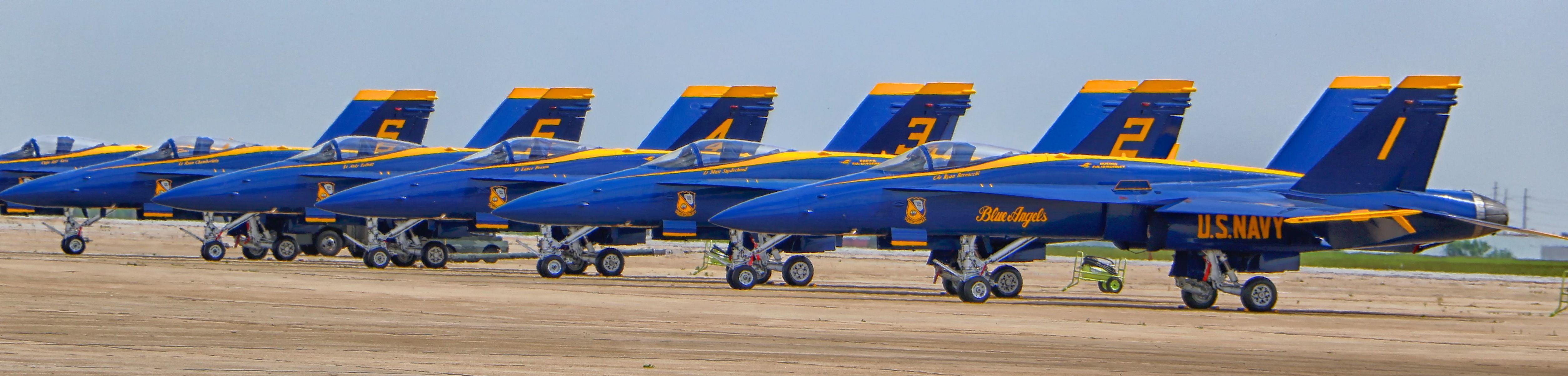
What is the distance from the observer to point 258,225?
2939 centimetres

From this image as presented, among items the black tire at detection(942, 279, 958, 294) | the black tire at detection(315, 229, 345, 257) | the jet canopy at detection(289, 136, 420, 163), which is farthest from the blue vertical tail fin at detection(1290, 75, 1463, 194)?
the black tire at detection(315, 229, 345, 257)

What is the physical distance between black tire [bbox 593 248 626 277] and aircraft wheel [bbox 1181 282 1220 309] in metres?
10.1

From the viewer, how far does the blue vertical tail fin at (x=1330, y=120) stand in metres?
22.3

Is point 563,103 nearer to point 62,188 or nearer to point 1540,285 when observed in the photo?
point 62,188

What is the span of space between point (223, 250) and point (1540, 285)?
2707 centimetres

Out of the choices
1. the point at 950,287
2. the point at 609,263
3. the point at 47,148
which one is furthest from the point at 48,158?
the point at 950,287

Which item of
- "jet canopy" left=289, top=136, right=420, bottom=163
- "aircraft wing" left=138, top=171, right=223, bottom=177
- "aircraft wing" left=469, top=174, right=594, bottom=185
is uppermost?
"jet canopy" left=289, top=136, right=420, bottom=163

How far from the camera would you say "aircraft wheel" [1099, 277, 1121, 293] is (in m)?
24.7

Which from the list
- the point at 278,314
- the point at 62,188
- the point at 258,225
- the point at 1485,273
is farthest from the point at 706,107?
the point at 1485,273

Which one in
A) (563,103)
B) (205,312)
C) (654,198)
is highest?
(563,103)

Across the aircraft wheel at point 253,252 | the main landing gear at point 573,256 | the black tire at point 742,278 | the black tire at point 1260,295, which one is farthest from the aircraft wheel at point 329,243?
the black tire at point 1260,295

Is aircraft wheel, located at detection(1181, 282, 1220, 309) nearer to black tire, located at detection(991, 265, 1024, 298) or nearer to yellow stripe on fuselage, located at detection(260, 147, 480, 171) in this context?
black tire, located at detection(991, 265, 1024, 298)

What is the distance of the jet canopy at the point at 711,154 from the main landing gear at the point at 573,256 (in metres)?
2.00

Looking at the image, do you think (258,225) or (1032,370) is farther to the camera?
(258,225)
